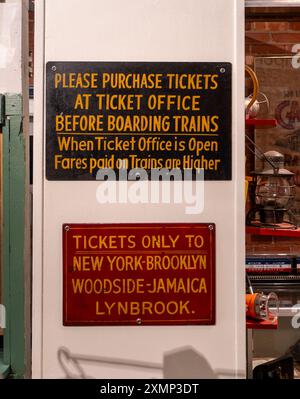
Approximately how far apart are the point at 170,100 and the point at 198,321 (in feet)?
2.65

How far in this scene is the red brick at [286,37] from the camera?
3400 millimetres

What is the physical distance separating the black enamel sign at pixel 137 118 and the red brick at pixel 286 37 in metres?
1.97

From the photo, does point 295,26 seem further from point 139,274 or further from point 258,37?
point 139,274

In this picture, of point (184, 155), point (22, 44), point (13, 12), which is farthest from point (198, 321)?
point (13, 12)

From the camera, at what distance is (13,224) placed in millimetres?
1942

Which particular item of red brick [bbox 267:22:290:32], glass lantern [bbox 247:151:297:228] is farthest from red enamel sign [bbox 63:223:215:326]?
red brick [bbox 267:22:290:32]

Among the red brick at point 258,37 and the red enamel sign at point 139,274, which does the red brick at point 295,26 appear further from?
the red enamel sign at point 139,274

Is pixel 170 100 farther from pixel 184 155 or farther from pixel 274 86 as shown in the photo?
pixel 274 86

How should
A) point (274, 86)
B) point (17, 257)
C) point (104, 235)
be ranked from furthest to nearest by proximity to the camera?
point (274, 86), point (17, 257), point (104, 235)

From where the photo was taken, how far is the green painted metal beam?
1.93 m

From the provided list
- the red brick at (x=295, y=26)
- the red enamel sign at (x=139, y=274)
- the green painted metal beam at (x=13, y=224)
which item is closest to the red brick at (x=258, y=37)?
the red brick at (x=295, y=26)

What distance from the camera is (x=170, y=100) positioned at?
1.69 meters

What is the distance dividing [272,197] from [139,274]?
2.81ft

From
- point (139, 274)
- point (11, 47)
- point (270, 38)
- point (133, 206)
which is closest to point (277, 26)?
point (270, 38)
